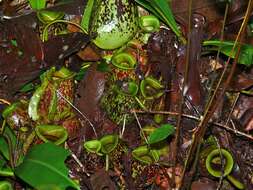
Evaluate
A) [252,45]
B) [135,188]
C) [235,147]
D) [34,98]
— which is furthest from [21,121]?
[252,45]

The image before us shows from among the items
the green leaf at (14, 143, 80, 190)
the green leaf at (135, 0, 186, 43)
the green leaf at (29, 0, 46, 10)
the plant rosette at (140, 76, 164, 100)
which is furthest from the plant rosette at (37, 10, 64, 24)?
the green leaf at (14, 143, 80, 190)

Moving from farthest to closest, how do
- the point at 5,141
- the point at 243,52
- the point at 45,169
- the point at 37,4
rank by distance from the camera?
the point at 37,4
the point at 243,52
the point at 5,141
the point at 45,169

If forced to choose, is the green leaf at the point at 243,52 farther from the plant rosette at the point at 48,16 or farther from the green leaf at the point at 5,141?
the green leaf at the point at 5,141

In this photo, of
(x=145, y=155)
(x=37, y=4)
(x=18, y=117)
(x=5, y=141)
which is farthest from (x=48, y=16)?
(x=145, y=155)

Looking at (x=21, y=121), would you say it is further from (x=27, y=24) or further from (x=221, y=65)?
(x=221, y=65)

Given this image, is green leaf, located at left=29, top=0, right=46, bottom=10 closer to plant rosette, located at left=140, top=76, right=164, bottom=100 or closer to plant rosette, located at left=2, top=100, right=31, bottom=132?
plant rosette, located at left=2, top=100, right=31, bottom=132

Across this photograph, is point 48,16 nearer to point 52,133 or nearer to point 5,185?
point 52,133

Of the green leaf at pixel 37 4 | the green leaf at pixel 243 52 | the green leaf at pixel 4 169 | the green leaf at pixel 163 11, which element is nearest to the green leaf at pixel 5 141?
the green leaf at pixel 4 169
